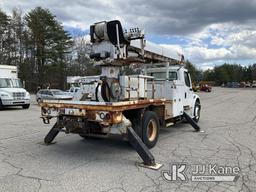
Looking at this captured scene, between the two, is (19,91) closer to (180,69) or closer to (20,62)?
(180,69)

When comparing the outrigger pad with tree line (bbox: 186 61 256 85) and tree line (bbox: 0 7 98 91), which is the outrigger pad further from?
tree line (bbox: 186 61 256 85)

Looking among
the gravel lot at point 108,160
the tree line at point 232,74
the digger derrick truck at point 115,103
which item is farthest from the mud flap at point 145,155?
the tree line at point 232,74

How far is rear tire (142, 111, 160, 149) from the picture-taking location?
20.8 ft

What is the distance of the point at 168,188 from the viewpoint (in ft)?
13.7

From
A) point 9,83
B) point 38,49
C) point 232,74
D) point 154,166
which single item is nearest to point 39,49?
point 38,49

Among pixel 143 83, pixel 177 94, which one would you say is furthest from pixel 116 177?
pixel 177 94

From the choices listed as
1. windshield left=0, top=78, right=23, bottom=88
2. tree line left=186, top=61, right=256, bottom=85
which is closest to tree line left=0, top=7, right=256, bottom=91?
windshield left=0, top=78, right=23, bottom=88

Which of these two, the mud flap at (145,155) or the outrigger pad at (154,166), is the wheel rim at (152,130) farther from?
the outrigger pad at (154,166)

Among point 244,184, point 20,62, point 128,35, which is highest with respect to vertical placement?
point 20,62

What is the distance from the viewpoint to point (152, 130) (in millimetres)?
6891

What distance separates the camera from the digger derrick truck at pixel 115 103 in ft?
17.9

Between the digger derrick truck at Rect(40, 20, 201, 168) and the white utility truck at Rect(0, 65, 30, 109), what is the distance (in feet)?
36.9

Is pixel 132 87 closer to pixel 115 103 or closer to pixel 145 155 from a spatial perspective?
pixel 115 103

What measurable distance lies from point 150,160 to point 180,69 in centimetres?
470
